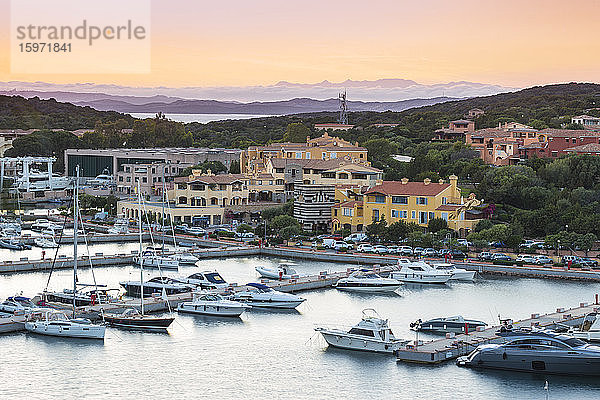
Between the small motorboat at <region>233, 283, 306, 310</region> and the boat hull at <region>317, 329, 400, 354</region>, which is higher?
the small motorboat at <region>233, 283, 306, 310</region>

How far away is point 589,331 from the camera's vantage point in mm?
21125

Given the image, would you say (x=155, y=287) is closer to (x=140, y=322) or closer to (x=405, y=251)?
(x=140, y=322)

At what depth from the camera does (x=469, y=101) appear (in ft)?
436

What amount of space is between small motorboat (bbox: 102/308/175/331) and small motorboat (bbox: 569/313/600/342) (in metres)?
8.81

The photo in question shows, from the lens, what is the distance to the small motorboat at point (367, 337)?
20.6 m

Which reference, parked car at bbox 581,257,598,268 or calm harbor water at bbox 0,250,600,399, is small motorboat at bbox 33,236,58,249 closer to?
calm harbor water at bbox 0,250,600,399

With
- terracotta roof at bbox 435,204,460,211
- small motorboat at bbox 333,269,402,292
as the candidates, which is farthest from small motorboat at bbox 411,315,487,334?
terracotta roof at bbox 435,204,460,211

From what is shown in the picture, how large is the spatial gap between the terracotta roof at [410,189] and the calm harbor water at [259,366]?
11291 millimetres

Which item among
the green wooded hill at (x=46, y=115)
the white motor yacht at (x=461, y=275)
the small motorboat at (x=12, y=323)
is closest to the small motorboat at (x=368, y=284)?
the white motor yacht at (x=461, y=275)

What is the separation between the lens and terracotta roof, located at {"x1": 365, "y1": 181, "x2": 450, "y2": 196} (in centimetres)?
3709

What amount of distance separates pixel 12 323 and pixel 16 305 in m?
1.52

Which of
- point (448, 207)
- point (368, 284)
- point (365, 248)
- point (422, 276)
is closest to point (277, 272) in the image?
point (368, 284)

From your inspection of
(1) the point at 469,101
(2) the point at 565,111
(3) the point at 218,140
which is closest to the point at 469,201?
(2) the point at 565,111

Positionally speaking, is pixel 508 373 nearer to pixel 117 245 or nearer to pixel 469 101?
pixel 117 245
